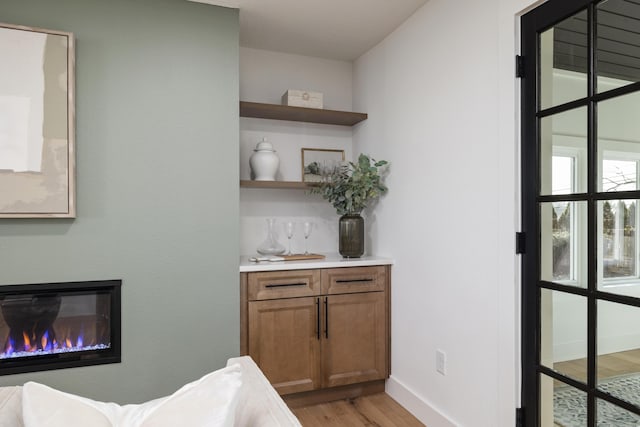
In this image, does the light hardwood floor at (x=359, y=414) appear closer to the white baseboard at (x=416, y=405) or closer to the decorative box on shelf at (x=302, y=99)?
the white baseboard at (x=416, y=405)

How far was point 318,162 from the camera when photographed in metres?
3.47

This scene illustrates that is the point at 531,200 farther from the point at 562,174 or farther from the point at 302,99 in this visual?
the point at 302,99

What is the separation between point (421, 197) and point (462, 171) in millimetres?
410

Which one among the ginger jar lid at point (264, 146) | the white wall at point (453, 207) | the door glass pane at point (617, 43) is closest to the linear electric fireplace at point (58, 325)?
the ginger jar lid at point (264, 146)

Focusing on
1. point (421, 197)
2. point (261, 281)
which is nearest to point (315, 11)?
point (421, 197)

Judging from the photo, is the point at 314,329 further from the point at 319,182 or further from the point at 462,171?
the point at 462,171

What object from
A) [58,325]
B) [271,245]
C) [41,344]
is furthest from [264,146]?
[41,344]

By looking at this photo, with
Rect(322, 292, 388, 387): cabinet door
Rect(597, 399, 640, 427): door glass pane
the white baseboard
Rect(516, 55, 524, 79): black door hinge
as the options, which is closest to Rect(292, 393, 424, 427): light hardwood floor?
the white baseboard

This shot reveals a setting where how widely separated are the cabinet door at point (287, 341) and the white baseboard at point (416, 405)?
0.56 m

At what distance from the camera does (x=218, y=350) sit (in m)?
2.57

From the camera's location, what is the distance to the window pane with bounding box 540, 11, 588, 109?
1644mm

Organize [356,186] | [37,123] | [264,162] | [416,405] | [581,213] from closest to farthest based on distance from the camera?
[581,213]
[37,123]
[416,405]
[356,186]
[264,162]

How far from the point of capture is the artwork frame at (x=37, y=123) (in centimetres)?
215

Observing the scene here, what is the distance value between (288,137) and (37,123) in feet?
5.69
